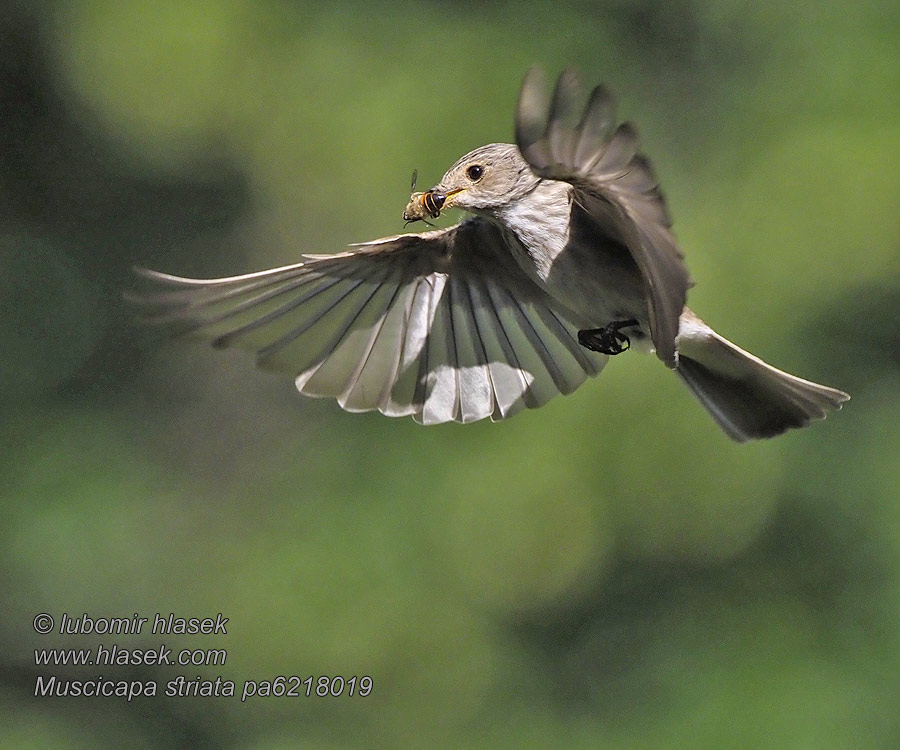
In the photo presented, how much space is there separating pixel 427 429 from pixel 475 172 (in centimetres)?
284

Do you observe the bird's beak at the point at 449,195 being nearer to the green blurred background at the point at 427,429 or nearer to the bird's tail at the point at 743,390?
the bird's tail at the point at 743,390

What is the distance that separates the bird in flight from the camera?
3283mm

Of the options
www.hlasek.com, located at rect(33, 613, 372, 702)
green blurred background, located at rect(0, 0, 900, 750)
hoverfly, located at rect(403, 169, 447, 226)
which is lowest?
www.hlasek.com, located at rect(33, 613, 372, 702)

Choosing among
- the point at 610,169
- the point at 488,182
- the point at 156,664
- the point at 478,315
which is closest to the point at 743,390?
the point at 478,315

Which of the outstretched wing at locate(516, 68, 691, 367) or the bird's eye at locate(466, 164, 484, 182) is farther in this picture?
the bird's eye at locate(466, 164, 484, 182)

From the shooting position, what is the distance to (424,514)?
6.09 metres

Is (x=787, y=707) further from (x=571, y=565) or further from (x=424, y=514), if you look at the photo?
(x=424, y=514)

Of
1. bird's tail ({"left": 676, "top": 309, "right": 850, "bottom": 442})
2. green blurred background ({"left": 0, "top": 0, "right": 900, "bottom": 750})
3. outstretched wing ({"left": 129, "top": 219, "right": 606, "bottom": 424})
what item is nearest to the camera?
bird's tail ({"left": 676, "top": 309, "right": 850, "bottom": 442})

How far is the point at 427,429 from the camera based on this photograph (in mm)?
6172

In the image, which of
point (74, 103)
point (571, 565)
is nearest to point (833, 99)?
point (571, 565)

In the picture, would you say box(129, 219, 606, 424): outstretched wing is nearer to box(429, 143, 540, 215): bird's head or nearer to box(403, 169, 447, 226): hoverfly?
box(403, 169, 447, 226): hoverfly

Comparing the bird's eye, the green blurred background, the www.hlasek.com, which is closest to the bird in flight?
the bird's eye

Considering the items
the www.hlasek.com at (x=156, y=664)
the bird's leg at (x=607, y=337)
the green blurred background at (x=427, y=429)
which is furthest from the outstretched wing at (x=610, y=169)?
the www.hlasek.com at (x=156, y=664)

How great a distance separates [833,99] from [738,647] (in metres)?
2.93
